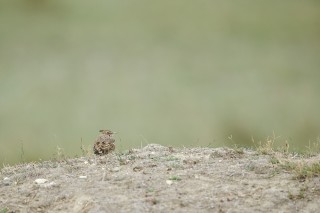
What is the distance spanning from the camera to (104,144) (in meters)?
9.69

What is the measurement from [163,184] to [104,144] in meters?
2.26

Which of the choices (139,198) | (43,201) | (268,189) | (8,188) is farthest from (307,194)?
(8,188)

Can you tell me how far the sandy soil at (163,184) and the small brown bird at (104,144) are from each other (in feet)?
0.72

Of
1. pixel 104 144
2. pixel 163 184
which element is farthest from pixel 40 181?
pixel 163 184

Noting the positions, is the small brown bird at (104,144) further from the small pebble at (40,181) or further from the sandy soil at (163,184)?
the small pebble at (40,181)

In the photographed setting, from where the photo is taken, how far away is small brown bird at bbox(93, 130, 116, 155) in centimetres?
967

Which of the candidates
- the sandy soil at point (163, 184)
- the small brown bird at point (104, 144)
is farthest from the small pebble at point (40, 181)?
the small brown bird at point (104, 144)

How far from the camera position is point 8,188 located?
8.36 meters

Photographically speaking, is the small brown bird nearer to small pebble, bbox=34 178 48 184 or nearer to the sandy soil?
the sandy soil

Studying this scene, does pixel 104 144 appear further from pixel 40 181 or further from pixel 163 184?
pixel 163 184

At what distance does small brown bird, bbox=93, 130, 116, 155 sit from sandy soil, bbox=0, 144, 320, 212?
0.72ft

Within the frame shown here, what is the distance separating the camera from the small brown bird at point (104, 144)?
9.67 metres

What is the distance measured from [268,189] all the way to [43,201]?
10.0 ft

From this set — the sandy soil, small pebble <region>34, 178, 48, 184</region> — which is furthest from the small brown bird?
small pebble <region>34, 178, 48, 184</region>
